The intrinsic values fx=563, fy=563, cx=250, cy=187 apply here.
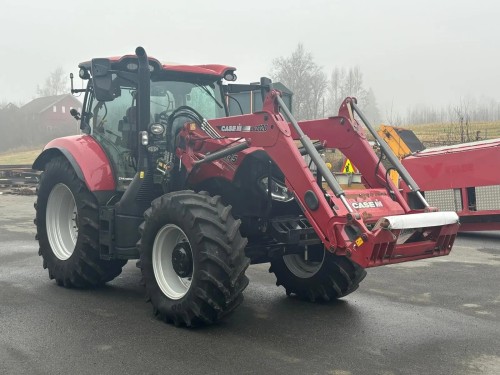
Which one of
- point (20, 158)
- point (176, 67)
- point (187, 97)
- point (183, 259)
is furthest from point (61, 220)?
point (20, 158)

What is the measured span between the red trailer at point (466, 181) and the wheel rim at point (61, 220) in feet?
24.2

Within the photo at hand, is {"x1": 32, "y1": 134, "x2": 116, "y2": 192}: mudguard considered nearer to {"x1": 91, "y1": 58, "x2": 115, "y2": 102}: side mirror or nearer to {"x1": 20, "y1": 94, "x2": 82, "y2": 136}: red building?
{"x1": 91, "y1": 58, "x2": 115, "y2": 102}: side mirror

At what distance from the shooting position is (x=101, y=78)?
5.79m

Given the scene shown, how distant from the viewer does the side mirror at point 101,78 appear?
18.9ft

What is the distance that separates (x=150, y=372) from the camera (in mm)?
3930

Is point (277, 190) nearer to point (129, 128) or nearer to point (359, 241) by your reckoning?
point (359, 241)

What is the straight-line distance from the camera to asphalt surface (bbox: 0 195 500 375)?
4074 millimetres

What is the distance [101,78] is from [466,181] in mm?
Result: 7688

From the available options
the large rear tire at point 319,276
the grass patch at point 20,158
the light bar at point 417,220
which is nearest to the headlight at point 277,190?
the large rear tire at point 319,276

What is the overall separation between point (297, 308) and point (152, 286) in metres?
1.50

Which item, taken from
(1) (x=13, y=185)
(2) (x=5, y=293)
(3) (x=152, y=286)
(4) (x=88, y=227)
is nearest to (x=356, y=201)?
(3) (x=152, y=286)

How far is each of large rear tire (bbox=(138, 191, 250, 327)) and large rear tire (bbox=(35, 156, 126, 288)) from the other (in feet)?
3.61

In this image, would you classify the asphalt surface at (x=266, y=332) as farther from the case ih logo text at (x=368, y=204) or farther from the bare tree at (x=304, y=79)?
the bare tree at (x=304, y=79)

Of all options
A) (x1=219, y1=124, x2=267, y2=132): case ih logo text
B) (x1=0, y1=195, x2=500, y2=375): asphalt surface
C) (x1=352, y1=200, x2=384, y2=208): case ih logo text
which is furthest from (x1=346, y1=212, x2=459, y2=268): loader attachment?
(x1=219, y1=124, x2=267, y2=132): case ih logo text
